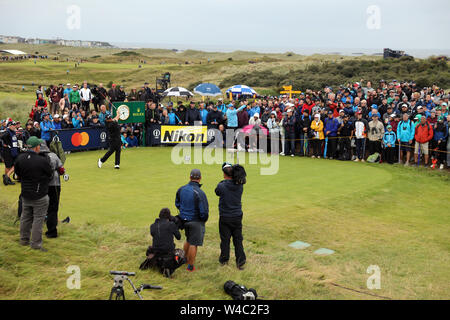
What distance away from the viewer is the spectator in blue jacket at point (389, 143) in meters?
20.7

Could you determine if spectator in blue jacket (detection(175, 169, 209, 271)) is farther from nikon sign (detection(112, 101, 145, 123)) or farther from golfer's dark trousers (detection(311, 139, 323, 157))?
nikon sign (detection(112, 101, 145, 123))

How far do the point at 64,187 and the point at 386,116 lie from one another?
1353 cm

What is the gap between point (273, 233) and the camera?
497 inches

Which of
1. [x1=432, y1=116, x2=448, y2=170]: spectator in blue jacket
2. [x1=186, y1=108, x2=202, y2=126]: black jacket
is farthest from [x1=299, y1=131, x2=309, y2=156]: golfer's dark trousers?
[x1=432, y1=116, x2=448, y2=170]: spectator in blue jacket

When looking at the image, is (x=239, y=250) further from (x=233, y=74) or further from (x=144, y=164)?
(x=233, y=74)

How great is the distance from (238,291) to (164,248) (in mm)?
1668

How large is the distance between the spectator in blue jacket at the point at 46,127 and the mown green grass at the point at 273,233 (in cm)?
233

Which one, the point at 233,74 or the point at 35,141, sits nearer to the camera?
the point at 35,141

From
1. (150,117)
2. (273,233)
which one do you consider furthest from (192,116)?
(273,233)

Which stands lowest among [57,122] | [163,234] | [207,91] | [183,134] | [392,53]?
[163,234]

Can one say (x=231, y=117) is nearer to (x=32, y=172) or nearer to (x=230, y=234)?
(x=230, y=234)

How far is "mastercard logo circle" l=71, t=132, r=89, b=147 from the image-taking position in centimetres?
2386

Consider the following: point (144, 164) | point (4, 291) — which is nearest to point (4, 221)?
point (4, 291)
